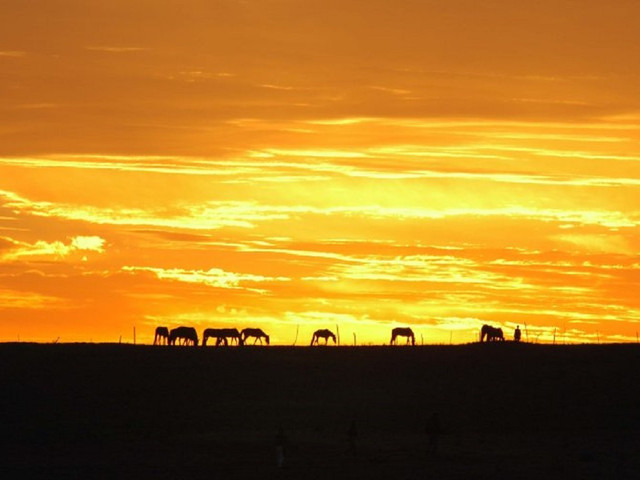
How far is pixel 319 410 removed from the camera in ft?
204

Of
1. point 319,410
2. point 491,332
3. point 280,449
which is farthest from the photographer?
point 491,332

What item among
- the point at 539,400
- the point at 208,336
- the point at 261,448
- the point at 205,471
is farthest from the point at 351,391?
the point at 208,336

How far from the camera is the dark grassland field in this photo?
48938mm

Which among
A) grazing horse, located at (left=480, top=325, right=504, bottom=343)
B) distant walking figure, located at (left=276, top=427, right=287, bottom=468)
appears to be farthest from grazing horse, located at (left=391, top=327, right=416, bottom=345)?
distant walking figure, located at (left=276, top=427, right=287, bottom=468)

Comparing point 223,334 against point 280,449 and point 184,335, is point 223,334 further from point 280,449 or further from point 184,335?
point 280,449

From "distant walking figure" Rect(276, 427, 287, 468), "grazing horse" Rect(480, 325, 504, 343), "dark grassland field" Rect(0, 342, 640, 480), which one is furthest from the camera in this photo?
"grazing horse" Rect(480, 325, 504, 343)

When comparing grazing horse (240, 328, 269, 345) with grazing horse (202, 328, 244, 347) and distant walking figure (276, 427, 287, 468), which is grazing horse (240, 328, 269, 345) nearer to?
grazing horse (202, 328, 244, 347)

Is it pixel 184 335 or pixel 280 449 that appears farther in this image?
pixel 184 335

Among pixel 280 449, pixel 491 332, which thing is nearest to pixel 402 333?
pixel 491 332

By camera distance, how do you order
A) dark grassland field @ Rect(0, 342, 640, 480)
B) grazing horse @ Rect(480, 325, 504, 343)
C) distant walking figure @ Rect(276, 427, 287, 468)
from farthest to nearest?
grazing horse @ Rect(480, 325, 504, 343) < dark grassland field @ Rect(0, 342, 640, 480) < distant walking figure @ Rect(276, 427, 287, 468)

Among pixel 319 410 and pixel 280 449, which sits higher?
pixel 319 410

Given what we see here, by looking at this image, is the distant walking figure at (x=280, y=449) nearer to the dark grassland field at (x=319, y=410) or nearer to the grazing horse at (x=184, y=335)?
the dark grassland field at (x=319, y=410)

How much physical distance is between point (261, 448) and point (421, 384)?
1553 centimetres

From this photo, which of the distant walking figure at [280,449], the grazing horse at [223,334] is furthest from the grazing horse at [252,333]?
the distant walking figure at [280,449]
